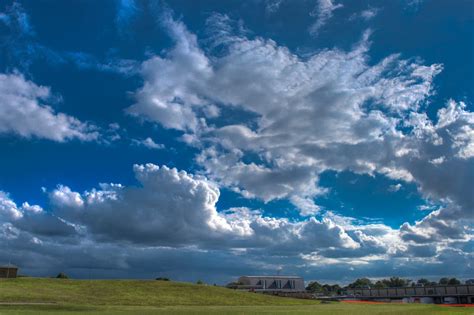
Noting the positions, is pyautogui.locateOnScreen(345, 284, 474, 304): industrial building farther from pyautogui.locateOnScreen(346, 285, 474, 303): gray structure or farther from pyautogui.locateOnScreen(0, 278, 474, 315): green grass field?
pyautogui.locateOnScreen(0, 278, 474, 315): green grass field

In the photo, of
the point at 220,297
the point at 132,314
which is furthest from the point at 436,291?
the point at 132,314

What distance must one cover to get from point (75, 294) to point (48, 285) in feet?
41.0

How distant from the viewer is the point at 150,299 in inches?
3428

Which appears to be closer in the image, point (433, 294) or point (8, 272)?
point (8, 272)

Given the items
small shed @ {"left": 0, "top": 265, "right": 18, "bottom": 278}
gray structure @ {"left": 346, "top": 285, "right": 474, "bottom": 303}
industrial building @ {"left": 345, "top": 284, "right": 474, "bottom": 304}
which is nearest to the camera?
small shed @ {"left": 0, "top": 265, "right": 18, "bottom": 278}

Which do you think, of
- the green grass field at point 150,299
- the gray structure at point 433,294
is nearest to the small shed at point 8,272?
the green grass field at point 150,299

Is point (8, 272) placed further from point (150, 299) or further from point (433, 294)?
point (433, 294)

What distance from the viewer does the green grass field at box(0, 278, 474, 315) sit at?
222 feet

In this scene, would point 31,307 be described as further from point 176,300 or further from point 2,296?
point 176,300

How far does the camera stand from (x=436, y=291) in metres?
180

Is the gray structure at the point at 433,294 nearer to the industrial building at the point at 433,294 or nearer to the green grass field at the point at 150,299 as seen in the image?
the industrial building at the point at 433,294

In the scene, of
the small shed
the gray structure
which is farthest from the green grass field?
the gray structure

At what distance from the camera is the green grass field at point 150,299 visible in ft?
222

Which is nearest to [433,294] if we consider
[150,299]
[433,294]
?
[433,294]
